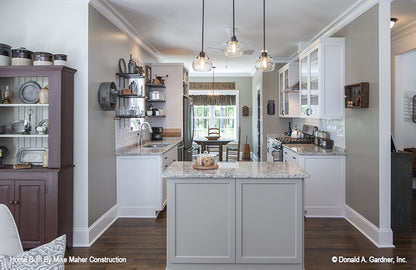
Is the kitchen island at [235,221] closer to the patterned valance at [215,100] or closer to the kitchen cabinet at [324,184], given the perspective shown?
the kitchen cabinet at [324,184]

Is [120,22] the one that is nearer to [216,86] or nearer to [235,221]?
[235,221]

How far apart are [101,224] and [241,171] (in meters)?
1.97

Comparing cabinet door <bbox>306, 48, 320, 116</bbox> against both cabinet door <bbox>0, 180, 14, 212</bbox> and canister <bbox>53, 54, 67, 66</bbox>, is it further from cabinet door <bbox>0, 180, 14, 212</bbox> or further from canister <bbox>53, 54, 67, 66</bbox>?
cabinet door <bbox>0, 180, 14, 212</bbox>

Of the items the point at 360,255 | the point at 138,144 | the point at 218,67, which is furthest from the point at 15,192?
the point at 218,67

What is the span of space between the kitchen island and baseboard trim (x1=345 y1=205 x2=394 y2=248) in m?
1.21

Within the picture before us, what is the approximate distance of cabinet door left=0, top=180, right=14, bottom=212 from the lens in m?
2.94

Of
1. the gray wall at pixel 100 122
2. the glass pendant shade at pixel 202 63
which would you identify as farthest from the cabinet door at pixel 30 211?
the glass pendant shade at pixel 202 63

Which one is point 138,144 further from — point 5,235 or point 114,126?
point 5,235

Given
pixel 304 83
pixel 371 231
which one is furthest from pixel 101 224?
pixel 304 83

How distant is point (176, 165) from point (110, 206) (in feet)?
4.94

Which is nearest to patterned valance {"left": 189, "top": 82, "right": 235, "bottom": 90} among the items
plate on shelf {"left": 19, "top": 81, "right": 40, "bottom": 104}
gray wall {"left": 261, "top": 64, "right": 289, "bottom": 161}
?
gray wall {"left": 261, "top": 64, "right": 289, "bottom": 161}

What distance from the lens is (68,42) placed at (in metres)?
3.26

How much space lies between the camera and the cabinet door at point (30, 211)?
2.91m

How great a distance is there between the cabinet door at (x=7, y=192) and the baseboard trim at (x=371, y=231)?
3741 millimetres
